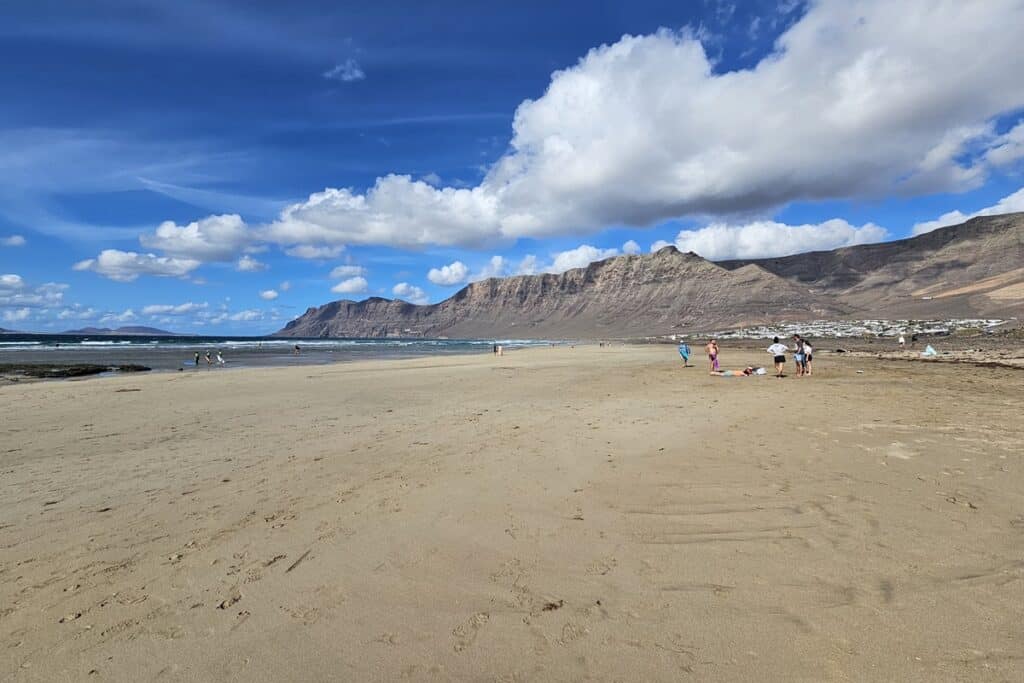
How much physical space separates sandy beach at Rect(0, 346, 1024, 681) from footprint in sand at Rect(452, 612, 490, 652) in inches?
0.5

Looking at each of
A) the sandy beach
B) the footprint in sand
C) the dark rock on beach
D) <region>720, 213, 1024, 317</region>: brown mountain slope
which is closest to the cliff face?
<region>720, 213, 1024, 317</region>: brown mountain slope

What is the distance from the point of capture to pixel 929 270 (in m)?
140

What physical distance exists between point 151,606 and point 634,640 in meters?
3.68

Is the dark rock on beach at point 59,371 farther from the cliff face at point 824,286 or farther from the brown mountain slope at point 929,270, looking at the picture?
the cliff face at point 824,286

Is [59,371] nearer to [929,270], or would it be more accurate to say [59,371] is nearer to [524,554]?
[524,554]

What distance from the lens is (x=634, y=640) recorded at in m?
3.24

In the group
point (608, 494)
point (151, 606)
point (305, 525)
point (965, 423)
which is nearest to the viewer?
point (151, 606)

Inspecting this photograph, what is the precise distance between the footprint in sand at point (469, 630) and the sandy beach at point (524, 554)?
0.01 metres

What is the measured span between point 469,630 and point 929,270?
602ft

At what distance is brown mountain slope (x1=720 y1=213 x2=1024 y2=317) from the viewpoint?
318ft

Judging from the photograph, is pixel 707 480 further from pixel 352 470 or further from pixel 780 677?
pixel 352 470

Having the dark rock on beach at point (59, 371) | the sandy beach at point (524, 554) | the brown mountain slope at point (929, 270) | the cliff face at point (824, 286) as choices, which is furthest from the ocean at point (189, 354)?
the brown mountain slope at point (929, 270)

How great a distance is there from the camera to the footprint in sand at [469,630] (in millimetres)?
3261

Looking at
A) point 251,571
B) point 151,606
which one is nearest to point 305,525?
point 251,571
